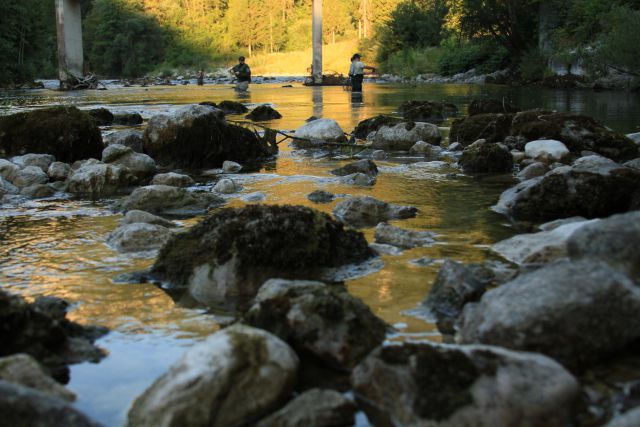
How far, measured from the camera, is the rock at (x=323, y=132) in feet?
32.6

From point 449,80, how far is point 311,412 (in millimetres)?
37884

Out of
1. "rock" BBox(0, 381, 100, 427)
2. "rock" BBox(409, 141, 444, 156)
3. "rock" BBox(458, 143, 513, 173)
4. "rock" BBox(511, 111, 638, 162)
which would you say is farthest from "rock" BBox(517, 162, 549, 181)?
"rock" BBox(0, 381, 100, 427)

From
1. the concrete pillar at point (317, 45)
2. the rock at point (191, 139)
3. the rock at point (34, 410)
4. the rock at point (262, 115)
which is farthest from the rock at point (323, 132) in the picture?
the concrete pillar at point (317, 45)

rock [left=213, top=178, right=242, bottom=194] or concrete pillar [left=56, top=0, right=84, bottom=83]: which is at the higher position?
concrete pillar [left=56, top=0, right=84, bottom=83]

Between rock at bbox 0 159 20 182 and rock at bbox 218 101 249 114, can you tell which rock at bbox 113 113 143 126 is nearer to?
rock at bbox 218 101 249 114

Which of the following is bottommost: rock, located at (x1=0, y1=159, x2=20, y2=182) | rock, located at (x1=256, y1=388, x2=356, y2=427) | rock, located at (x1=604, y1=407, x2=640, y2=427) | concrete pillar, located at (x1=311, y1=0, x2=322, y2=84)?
rock, located at (x1=256, y1=388, x2=356, y2=427)

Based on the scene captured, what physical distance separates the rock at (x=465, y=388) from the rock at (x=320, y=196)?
3.55 m

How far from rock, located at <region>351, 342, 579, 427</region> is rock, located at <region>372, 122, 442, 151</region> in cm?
751

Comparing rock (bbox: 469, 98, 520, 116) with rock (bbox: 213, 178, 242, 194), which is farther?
rock (bbox: 469, 98, 520, 116)

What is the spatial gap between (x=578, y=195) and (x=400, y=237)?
4.66ft

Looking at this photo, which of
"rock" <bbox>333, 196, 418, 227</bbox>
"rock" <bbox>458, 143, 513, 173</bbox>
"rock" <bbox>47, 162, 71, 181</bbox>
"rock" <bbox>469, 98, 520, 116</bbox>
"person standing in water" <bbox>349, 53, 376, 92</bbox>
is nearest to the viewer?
"rock" <bbox>333, 196, 418, 227</bbox>

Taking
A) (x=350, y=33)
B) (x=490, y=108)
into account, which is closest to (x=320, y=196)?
(x=490, y=108)

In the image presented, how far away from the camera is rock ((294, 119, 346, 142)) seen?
995cm

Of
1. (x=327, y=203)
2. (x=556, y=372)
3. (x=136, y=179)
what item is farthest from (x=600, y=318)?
(x=136, y=179)
